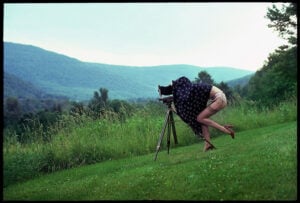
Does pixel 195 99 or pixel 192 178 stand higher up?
pixel 195 99

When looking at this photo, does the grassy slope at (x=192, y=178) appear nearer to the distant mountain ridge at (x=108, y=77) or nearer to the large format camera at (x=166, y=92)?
the large format camera at (x=166, y=92)

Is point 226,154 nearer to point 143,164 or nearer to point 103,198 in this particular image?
point 143,164

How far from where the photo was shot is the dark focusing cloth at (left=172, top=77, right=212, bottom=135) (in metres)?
9.30

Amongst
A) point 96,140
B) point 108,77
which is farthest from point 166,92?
point 108,77

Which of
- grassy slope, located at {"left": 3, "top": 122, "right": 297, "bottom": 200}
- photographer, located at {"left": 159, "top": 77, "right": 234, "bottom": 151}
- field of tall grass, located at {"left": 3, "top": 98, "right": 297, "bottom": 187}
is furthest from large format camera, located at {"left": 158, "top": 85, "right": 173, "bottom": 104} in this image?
field of tall grass, located at {"left": 3, "top": 98, "right": 297, "bottom": 187}

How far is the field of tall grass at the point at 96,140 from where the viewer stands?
1175 cm

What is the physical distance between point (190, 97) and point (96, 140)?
4.72 meters

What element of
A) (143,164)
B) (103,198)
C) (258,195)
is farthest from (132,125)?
(258,195)

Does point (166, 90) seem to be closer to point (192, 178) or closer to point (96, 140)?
point (192, 178)

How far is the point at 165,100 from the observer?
9.51m

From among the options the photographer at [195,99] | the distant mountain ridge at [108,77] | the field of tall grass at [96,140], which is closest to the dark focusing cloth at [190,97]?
the photographer at [195,99]

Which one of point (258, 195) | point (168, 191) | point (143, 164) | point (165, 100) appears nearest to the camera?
point (258, 195)

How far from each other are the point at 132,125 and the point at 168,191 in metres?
7.55

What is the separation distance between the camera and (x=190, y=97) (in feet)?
30.5
